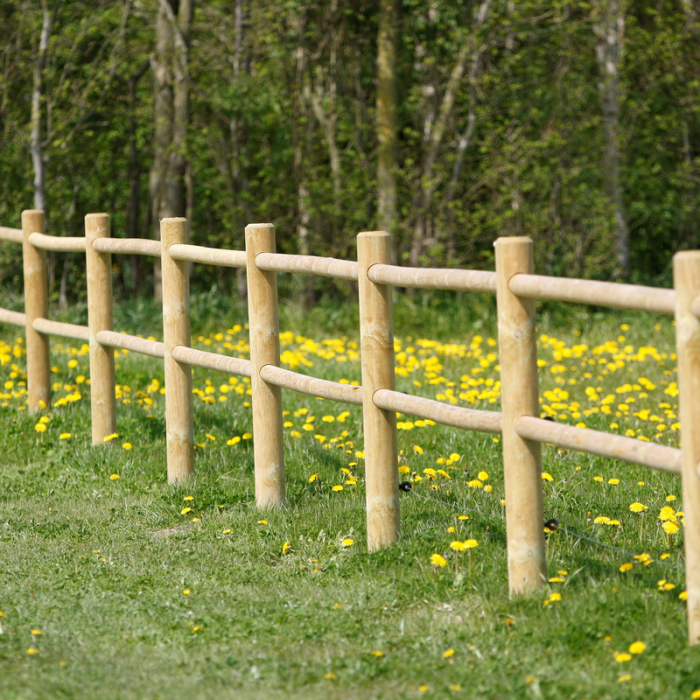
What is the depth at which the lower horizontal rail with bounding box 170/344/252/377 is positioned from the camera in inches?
170

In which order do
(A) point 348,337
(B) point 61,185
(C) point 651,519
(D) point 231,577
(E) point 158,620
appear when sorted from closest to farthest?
(E) point 158,620 < (D) point 231,577 < (C) point 651,519 < (A) point 348,337 < (B) point 61,185

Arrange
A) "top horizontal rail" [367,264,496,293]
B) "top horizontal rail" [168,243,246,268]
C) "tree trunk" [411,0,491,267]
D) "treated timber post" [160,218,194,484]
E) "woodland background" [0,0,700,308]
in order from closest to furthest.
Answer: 1. "top horizontal rail" [367,264,496,293]
2. "top horizontal rail" [168,243,246,268]
3. "treated timber post" [160,218,194,484]
4. "tree trunk" [411,0,491,267]
5. "woodland background" [0,0,700,308]

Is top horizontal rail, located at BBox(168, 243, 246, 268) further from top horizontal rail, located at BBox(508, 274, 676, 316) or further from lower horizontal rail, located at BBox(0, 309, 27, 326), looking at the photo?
lower horizontal rail, located at BBox(0, 309, 27, 326)

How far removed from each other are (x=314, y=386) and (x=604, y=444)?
4.80 ft

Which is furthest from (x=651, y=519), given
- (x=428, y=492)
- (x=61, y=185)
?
(x=61, y=185)

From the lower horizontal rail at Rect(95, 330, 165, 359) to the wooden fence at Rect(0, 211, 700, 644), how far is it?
0.01m

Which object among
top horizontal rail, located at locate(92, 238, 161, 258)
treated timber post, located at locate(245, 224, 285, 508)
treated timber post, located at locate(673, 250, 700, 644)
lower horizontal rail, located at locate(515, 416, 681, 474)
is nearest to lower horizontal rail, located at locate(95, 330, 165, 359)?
top horizontal rail, located at locate(92, 238, 161, 258)

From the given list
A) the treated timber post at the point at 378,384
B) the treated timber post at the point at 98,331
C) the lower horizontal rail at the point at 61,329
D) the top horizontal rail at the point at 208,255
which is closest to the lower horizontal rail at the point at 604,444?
the treated timber post at the point at 378,384

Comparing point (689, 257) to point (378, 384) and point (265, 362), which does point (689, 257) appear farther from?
point (265, 362)

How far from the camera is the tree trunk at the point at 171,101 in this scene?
10.6 metres

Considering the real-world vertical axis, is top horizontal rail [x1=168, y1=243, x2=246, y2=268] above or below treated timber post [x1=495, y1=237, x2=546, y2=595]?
above

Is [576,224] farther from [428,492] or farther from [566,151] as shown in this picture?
[428,492]

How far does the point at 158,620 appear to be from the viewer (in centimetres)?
319

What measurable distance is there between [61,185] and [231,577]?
29.5ft
